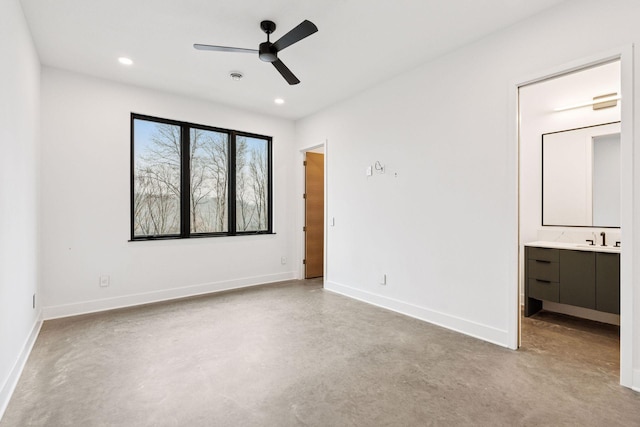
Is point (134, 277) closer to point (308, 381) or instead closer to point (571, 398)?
point (308, 381)

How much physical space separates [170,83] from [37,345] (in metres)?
3.09

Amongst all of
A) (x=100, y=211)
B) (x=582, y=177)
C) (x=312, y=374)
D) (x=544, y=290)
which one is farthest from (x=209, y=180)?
(x=582, y=177)

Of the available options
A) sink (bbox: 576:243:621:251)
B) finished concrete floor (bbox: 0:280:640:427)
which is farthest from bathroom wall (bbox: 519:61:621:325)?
finished concrete floor (bbox: 0:280:640:427)

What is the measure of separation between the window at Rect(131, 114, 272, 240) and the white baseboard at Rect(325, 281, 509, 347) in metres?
1.97

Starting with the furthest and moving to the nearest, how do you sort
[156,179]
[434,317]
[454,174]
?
[156,179]
[434,317]
[454,174]

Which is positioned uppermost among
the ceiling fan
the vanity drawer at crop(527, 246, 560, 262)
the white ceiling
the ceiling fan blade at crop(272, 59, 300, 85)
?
the white ceiling

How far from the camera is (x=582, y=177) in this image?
3.64 m

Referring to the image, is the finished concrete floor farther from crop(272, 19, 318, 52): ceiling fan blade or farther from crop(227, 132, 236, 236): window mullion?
crop(272, 19, 318, 52): ceiling fan blade

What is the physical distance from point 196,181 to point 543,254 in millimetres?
4473

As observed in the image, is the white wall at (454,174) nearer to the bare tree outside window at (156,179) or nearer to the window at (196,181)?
the window at (196,181)

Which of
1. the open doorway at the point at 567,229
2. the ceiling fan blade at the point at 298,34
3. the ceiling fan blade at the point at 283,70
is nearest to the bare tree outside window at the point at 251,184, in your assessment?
the ceiling fan blade at the point at 283,70

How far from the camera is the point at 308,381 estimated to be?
7.27ft

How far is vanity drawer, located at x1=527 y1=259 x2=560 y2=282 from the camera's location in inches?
133

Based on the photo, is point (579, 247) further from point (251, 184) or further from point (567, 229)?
point (251, 184)
